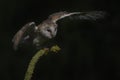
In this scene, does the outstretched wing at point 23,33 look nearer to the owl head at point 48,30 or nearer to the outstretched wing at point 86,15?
the owl head at point 48,30

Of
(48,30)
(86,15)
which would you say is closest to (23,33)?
(48,30)

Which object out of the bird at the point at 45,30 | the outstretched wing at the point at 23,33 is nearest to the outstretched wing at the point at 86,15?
the bird at the point at 45,30

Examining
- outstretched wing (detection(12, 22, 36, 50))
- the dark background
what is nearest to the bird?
outstretched wing (detection(12, 22, 36, 50))

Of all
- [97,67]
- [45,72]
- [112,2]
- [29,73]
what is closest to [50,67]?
[45,72]

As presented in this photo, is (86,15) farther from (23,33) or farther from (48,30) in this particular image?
(23,33)

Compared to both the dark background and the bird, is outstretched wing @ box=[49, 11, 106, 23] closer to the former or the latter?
the bird

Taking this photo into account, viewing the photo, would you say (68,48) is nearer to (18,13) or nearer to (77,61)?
(77,61)
